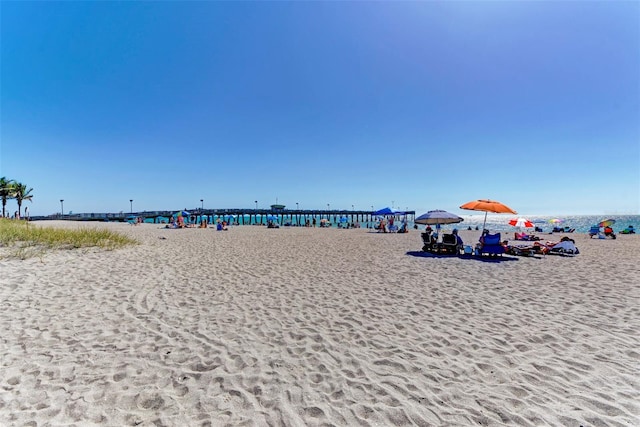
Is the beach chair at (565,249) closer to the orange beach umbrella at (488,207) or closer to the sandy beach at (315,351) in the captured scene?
the orange beach umbrella at (488,207)

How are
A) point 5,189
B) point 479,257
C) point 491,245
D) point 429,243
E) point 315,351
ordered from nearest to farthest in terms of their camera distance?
1. point 315,351
2. point 491,245
3. point 479,257
4. point 429,243
5. point 5,189

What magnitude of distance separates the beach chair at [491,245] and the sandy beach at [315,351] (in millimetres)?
2957

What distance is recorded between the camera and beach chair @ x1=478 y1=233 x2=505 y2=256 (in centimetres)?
941

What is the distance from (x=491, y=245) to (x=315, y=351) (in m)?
8.74

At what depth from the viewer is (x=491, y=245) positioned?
9547mm

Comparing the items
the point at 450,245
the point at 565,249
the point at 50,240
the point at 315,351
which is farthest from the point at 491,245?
the point at 50,240

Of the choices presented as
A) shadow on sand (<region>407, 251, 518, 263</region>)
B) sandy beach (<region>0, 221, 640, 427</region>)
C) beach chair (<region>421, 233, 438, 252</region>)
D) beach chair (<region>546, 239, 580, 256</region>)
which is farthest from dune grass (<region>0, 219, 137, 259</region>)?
beach chair (<region>546, 239, 580, 256</region>)

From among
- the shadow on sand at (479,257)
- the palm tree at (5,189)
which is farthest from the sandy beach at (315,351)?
the palm tree at (5,189)

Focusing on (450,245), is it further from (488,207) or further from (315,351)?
(315,351)

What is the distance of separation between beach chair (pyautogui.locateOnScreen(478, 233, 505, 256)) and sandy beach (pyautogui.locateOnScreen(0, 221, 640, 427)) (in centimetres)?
296

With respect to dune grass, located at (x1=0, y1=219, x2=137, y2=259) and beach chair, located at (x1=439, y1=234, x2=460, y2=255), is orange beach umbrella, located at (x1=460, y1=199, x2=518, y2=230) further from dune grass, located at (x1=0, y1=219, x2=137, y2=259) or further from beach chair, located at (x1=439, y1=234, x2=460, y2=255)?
dune grass, located at (x1=0, y1=219, x2=137, y2=259)

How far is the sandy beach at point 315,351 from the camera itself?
2369 millimetres

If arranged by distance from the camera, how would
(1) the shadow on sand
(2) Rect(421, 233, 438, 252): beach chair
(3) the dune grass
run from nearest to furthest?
(3) the dune grass
(1) the shadow on sand
(2) Rect(421, 233, 438, 252): beach chair

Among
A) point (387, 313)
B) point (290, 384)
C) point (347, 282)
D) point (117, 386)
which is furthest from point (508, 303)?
point (117, 386)
